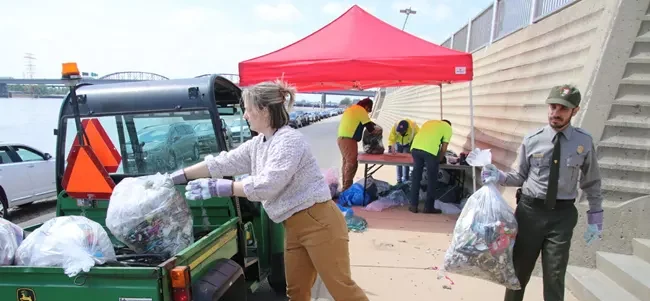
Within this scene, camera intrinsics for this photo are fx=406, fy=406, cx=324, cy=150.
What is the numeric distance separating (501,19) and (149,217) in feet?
28.6

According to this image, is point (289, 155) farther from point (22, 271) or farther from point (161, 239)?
point (22, 271)

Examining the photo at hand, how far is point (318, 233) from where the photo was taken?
7.84ft

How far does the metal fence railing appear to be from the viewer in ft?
21.2

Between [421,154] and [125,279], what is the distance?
5057 mm

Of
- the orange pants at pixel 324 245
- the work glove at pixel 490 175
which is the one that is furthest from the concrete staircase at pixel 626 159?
the orange pants at pixel 324 245

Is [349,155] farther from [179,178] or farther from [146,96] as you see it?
[179,178]

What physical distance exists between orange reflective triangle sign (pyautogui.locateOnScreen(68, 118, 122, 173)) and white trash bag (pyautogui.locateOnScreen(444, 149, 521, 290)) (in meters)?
2.59

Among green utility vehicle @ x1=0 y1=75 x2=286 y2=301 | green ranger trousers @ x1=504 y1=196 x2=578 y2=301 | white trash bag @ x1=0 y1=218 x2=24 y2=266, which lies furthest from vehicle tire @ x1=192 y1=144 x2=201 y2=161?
green ranger trousers @ x1=504 y1=196 x2=578 y2=301

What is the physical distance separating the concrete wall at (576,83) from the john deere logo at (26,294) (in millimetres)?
4196

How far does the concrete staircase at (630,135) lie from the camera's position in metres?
3.77

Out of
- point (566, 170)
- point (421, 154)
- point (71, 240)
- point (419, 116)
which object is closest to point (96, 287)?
point (71, 240)

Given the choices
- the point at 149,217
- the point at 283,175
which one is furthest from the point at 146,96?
the point at 283,175

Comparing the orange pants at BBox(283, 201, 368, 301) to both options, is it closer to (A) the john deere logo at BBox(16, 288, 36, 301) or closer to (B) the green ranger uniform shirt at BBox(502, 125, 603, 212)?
(A) the john deere logo at BBox(16, 288, 36, 301)

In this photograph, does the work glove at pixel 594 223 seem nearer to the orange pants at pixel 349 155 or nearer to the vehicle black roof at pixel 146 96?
the vehicle black roof at pixel 146 96
